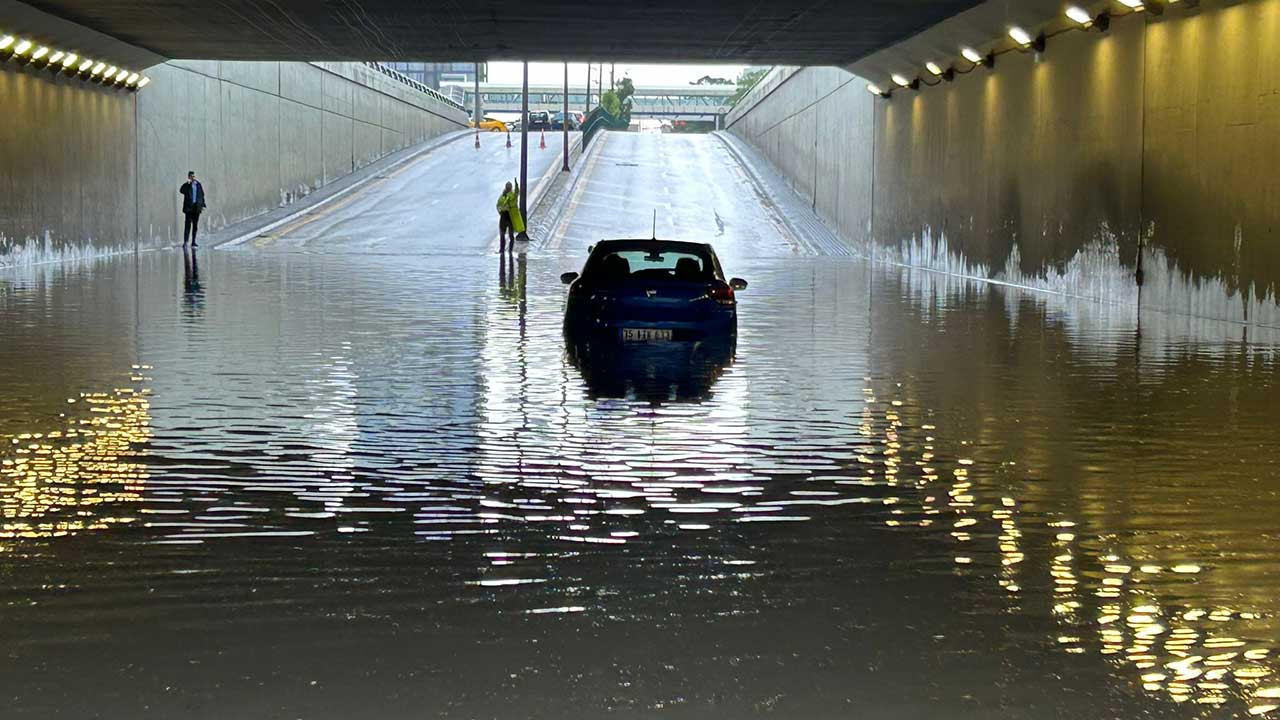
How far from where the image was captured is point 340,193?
5994 centimetres

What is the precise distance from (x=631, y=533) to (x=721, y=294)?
918 centimetres

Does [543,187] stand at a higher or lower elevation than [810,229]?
higher

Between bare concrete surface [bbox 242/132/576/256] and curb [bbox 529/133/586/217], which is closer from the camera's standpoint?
bare concrete surface [bbox 242/132/576/256]

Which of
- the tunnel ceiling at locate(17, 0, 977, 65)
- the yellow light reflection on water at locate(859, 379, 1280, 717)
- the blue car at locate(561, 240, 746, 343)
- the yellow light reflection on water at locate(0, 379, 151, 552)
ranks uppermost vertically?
the tunnel ceiling at locate(17, 0, 977, 65)

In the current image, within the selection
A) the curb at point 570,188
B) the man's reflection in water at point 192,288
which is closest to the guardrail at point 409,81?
the curb at point 570,188

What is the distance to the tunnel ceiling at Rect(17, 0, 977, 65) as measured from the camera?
2995 cm

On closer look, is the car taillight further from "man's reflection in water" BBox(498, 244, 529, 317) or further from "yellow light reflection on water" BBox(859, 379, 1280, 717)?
"yellow light reflection on water" BBox(859, 379, 1280, 717)

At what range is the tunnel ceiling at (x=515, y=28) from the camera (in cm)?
2995

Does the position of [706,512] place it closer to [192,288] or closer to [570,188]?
[192,288]

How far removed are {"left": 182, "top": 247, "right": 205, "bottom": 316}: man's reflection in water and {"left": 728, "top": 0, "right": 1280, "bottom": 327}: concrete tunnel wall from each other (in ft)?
40.9

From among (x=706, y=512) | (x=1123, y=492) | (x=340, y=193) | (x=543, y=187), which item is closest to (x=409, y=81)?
(x=340, y=193)

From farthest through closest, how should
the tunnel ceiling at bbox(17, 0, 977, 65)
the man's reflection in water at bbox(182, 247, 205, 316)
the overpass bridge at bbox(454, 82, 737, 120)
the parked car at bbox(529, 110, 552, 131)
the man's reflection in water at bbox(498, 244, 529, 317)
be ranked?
the overpass bridge at bbox(454, 82, 737, 120) < the parked car at bbox(529, 110, 552, 131) < the tunnel ceiling at bbox(17, 0, 977, 65) < the man's reflection in water at bbox(498, 244, 529, 317) < the man's reflection in water at bbox(182, 247, 205, 316)

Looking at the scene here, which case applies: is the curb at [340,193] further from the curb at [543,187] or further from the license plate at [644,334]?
the license plate at [644,334]

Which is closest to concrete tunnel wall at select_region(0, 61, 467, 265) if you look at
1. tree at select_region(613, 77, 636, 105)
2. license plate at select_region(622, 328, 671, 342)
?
license plate at select_region(622, 328, 671, 342)
